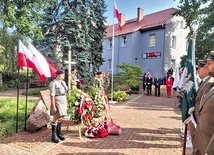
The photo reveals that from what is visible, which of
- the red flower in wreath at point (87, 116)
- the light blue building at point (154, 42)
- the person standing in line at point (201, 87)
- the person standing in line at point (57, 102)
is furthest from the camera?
the light blue building at point (154, 42)

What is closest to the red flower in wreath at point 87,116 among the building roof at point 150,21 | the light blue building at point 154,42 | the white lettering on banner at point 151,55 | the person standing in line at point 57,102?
the person standing in line at point 57,102

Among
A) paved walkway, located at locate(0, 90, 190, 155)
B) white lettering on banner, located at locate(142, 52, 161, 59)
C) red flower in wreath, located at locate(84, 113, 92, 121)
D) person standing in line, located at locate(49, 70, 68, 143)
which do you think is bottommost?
paved walkway, located at locate(0, 90, 190, 155)

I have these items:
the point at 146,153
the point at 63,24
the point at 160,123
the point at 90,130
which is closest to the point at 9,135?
the point at 90,130

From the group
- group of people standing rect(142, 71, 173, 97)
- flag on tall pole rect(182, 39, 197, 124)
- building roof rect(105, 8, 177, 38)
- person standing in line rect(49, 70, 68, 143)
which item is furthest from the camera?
building roof rect(105, 8, 177, 38)

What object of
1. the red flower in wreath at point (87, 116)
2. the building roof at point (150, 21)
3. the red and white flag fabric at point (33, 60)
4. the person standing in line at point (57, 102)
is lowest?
the red flower in wreath at point (87, 116)

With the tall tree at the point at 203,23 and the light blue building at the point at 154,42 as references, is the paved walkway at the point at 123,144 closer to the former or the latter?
the tall tree at the point at 203,23

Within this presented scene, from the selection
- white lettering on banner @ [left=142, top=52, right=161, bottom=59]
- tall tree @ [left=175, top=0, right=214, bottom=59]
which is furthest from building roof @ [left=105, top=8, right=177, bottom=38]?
tall tree @ [left=175, top=0, right=214, bottom=59]

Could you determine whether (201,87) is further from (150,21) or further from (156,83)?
(150,21)

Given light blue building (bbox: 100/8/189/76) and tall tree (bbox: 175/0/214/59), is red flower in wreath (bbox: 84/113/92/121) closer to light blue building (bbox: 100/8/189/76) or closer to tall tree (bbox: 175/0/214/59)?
tall tree (bbox: 175/0/214/59)

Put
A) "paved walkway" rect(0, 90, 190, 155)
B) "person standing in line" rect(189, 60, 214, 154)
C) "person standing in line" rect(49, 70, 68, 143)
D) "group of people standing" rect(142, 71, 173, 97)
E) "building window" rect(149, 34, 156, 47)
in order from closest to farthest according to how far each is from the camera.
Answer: "person standing in line" rect(189, 60, 214, 154)
"paved walkway" rect(0, 90, 190, 155)
"person standing in line" rect(49, 70, 68, 143)
"group of people standing" rect(142, 71, 173, 97)
"building window" rect(149, 34, 156, 47)

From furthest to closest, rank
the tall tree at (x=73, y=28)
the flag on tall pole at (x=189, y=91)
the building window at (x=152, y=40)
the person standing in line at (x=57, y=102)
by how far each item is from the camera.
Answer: the building window at (x=152, y=40) → the tall tree at (x=73, y=28) → the person standing in line at (x=57, y=102) → the flag on tall pole at (x=189, y=91)

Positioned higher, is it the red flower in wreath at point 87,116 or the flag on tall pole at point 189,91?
the flag on tall pole at point 189,91

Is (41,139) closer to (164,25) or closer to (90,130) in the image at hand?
(90,130)

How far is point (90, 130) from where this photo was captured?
630 centimetres
